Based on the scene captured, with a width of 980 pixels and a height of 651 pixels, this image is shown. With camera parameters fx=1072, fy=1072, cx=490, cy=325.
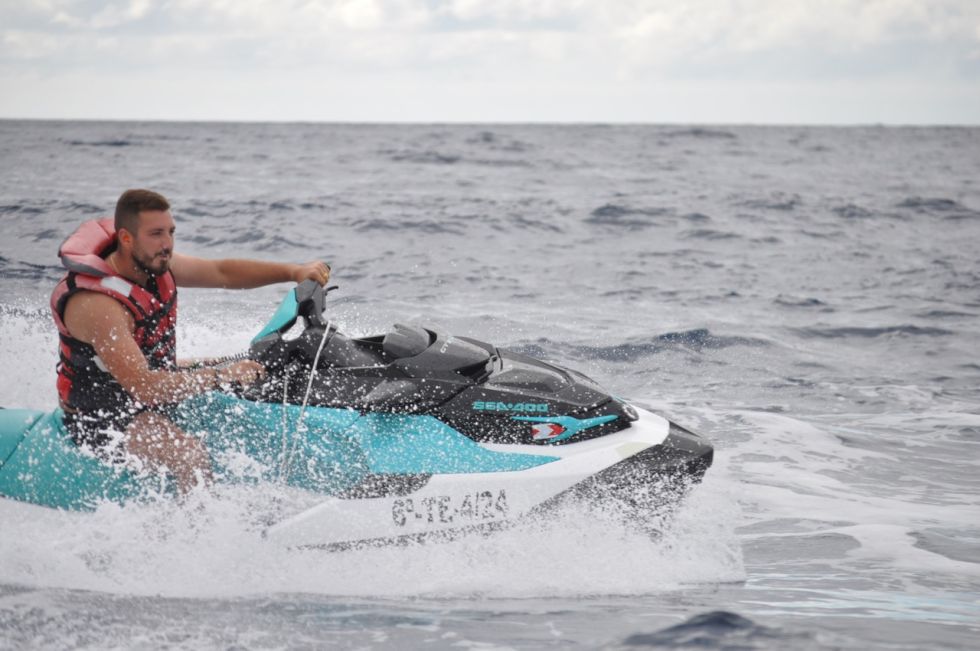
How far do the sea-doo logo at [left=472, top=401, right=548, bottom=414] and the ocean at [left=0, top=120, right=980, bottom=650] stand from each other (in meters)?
0.44

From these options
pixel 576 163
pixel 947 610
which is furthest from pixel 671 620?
pixel 576 163

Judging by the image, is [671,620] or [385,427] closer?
[671,620]

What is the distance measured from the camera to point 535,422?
13.8ft

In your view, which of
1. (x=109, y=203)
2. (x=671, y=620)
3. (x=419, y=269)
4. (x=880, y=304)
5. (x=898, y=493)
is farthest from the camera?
(x=109, y=203)

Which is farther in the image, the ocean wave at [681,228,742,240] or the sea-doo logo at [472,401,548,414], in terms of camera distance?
the ocean wave at [681,228,742,240]

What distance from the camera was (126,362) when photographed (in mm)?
4000

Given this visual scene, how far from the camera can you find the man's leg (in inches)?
160

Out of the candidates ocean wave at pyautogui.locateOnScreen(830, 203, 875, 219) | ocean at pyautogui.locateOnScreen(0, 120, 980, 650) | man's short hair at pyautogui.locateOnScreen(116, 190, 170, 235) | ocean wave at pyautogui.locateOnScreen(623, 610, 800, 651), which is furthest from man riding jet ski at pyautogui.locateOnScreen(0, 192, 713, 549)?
ocean wave at pyautogui.locateOnScreen(830, 203, 875, 219)

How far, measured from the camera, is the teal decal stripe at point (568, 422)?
13.8 ft

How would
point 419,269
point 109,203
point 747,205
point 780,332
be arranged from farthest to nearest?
point 747,205
point 109,203
point 419,269
point 780,332

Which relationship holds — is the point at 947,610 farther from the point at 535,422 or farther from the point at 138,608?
the point at 138,608

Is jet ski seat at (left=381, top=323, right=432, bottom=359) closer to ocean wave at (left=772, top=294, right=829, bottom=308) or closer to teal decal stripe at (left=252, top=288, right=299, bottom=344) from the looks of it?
teal decal stripe at (left=252, top=288, right=299, bottom=344)

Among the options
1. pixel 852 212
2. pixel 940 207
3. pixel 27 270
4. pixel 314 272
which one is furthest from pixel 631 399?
pixel 940 207

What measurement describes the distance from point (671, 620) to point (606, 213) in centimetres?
1709
